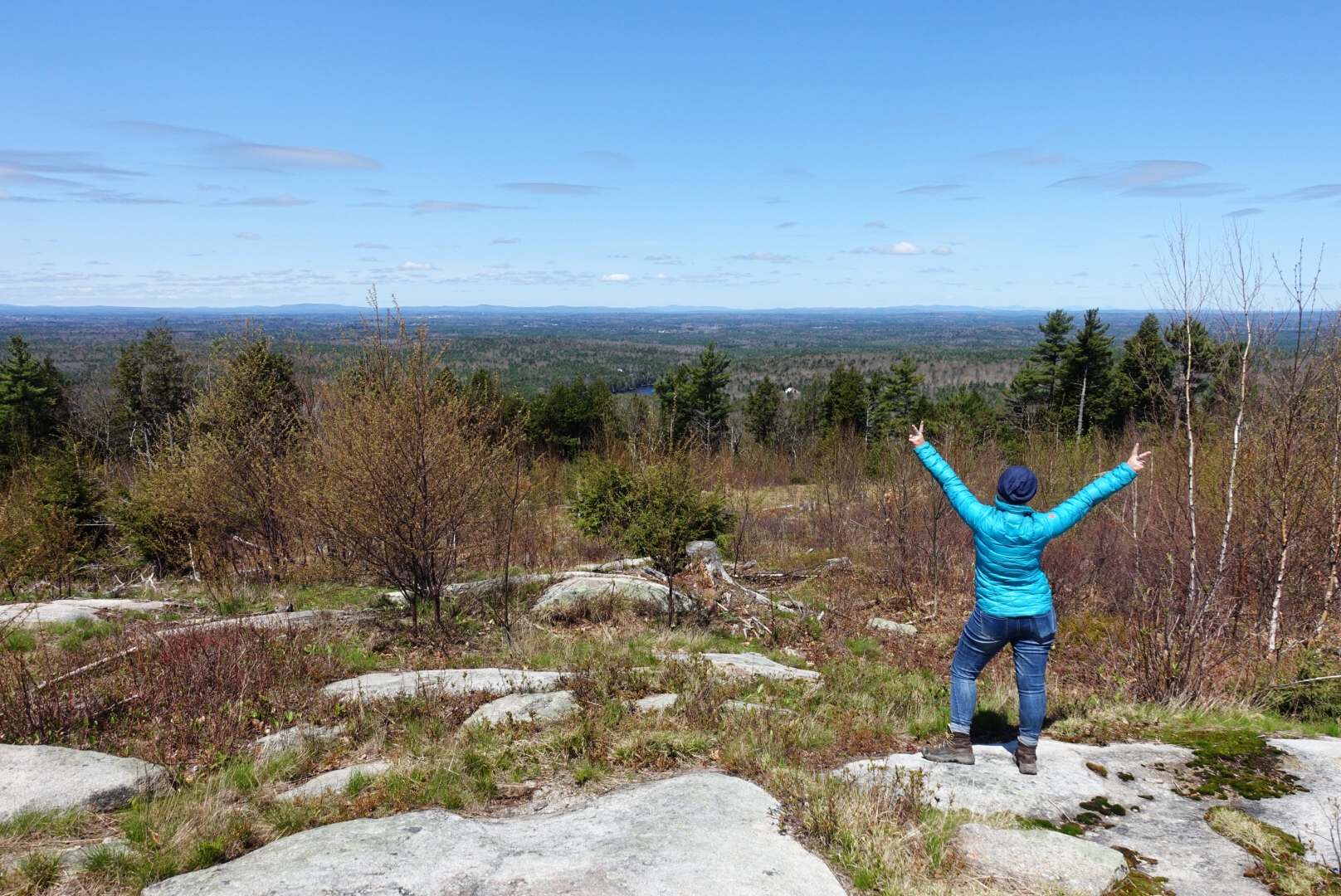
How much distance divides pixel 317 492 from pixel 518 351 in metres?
190

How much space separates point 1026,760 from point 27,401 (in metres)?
53.4

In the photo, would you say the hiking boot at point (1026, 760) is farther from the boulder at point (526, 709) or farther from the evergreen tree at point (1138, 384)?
the evergreen tree at point (1138, 384)

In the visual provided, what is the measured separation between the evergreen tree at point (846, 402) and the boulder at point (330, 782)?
53560 mm

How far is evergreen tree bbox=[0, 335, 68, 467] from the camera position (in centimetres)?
3876

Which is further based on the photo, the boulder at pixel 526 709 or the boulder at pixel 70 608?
the boulder at pixel 70 608

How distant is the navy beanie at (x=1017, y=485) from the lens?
4773 millimetres

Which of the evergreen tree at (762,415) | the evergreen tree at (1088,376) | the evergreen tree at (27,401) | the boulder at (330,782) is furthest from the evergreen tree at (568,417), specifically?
the boulder at (330,782)

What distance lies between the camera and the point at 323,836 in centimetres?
398

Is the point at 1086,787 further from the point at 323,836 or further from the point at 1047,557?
the point at 1047,557

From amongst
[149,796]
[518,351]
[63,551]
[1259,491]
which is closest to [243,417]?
[63,551]

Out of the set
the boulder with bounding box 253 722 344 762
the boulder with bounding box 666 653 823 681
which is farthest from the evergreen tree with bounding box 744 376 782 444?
the boulder with bounding box 253 722 344 762

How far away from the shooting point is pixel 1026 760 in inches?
189

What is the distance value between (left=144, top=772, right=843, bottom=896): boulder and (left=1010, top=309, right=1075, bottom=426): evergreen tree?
46.2 meters

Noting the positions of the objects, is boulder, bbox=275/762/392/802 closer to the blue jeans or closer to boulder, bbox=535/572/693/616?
the blue jeans
